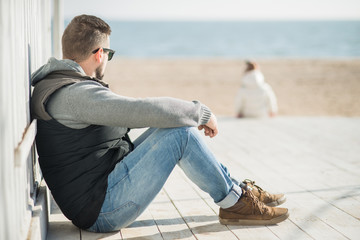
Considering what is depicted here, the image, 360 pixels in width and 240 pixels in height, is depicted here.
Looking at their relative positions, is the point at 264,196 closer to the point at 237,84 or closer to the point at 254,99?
the point at 254,99

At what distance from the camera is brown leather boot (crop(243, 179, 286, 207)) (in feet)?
9.23

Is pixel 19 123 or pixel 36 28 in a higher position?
pixel 36 28

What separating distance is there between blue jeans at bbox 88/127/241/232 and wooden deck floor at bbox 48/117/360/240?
26 cm

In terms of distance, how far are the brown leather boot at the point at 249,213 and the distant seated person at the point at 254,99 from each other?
4836 millimetres

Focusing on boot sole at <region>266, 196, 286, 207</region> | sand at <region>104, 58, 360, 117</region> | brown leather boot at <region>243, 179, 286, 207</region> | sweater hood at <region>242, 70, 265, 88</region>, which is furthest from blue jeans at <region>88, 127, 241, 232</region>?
sand at <region>104, 58, 360, 117</region>

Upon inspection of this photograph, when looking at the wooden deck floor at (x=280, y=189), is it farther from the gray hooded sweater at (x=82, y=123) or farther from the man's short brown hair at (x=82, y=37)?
the man's short brown hair at (x=82, y=37)

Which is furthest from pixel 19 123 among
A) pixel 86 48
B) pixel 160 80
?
Result: pixel 160 80

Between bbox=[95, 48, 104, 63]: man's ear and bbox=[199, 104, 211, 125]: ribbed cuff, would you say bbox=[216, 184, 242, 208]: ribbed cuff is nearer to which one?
bbox=[199, 104, 211, 125]: ribbed cuff

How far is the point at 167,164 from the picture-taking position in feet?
7.82

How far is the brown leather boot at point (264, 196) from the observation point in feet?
9.23

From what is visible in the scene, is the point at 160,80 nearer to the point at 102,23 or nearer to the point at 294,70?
the point at 294,70

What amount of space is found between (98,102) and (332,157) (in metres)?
3.17

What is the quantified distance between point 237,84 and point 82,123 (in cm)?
1399

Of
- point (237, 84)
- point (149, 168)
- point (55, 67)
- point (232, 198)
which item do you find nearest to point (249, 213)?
point (232, 198)
